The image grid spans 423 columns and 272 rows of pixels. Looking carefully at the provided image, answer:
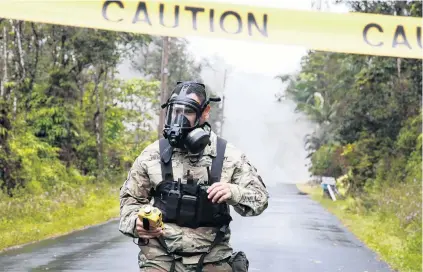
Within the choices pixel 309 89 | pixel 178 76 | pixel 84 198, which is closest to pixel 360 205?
pixel 84 198

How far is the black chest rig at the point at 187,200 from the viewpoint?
14.1 feet

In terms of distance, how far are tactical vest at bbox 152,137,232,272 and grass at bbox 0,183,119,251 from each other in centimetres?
904

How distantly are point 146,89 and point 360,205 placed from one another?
15.9 metres

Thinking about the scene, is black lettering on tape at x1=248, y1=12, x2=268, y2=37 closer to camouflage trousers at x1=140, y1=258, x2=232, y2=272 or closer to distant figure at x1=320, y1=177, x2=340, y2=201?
camouflage trousers at x1=140, y1=258, x2=232, y2=272

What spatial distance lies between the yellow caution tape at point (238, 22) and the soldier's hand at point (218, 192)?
22.5ft

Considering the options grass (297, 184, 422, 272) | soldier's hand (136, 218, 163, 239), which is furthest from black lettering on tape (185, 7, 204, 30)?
soldier's hand (136, 218, 163, 239)

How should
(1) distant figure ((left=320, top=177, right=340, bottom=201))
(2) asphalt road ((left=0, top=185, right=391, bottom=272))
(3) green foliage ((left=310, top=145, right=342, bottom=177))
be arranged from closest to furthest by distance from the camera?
(2) asphalt road ((left=0, top=185, right=391, bottom=272)) → (1) distant figure ((left=320, top=177, right=340, bottom=201)) → (3) green foliage ((left=310, top=145, right=342, bottom=177))

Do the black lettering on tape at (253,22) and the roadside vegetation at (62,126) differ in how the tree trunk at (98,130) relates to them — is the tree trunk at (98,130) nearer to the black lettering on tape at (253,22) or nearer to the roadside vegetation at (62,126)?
the roadside vegetation at (62,126)

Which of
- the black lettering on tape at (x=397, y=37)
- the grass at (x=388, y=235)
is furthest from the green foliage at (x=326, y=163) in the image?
the black lettering on tape at (x=397, y=37)

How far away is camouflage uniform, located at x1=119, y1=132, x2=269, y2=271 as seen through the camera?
4.34 meters

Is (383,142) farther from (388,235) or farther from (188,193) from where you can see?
(188,193)

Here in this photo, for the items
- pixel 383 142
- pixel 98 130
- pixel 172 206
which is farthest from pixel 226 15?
pixel 98 130

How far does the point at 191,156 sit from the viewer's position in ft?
14.4

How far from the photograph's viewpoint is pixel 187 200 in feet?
14.0
